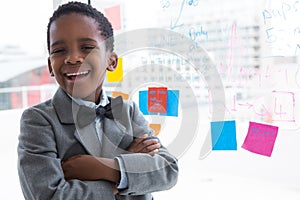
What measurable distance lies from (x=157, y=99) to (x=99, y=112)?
20.2 inches

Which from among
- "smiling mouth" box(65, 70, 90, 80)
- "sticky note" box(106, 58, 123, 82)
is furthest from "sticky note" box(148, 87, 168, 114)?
"smiling mouth" box(65, 70, 90, 80)

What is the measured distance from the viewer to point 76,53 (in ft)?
3.23

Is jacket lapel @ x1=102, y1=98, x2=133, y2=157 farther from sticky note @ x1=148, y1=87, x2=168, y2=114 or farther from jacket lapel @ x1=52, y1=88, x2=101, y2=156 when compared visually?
sticky note @ x1=148, y1=87, x2=168, y2=114

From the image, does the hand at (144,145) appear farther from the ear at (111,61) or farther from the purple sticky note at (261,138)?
the purple sticky note at (261,138)

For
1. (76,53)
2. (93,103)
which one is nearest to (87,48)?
(76,53)

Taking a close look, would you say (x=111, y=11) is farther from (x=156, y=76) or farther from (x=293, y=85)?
(x=293, y=85)

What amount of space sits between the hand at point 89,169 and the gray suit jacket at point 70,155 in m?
0.02

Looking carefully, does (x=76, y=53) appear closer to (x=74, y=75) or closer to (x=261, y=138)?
(x=74, y=75)

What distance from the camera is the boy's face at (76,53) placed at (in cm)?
98

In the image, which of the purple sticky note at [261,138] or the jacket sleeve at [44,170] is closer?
the jacket sleeve at [44,170]

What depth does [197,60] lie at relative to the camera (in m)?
1.40

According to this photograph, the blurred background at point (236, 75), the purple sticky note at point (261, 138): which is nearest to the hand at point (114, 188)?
the blurred background at point (236, 75)

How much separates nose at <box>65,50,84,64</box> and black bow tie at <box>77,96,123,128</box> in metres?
0.14

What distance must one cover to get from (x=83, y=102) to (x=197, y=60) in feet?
1.82
